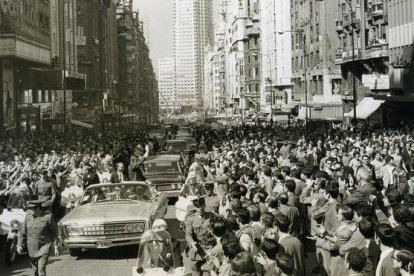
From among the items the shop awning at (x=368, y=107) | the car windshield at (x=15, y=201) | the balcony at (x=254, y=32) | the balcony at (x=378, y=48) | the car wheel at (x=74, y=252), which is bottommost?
the car wheel at (x=74, y=252)

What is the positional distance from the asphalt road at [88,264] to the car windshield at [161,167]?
737cm

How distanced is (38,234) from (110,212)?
2.90 metres

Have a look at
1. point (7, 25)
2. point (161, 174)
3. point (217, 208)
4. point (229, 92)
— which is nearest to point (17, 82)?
point (7, 25)

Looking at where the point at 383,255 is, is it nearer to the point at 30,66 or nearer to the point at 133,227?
the point at 133,227

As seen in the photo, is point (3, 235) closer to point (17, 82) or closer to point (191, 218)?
point (191, 218)

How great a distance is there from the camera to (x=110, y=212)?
1302cm

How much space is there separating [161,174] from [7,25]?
21812 mm

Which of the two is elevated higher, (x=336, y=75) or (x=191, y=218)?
(x=336, y=75)

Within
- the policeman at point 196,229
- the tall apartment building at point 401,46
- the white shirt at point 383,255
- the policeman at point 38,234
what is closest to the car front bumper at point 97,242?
the policeman at point 38,234

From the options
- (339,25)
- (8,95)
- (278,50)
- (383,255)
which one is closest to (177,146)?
(8,95)

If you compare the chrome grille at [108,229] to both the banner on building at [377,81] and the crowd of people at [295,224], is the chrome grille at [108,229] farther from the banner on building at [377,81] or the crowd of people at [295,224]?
the banner on building at [377,81]

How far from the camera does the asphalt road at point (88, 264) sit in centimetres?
1184

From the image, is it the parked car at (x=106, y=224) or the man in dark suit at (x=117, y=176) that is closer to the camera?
the parked car at (x=106, y=224)

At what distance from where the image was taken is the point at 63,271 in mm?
11961
